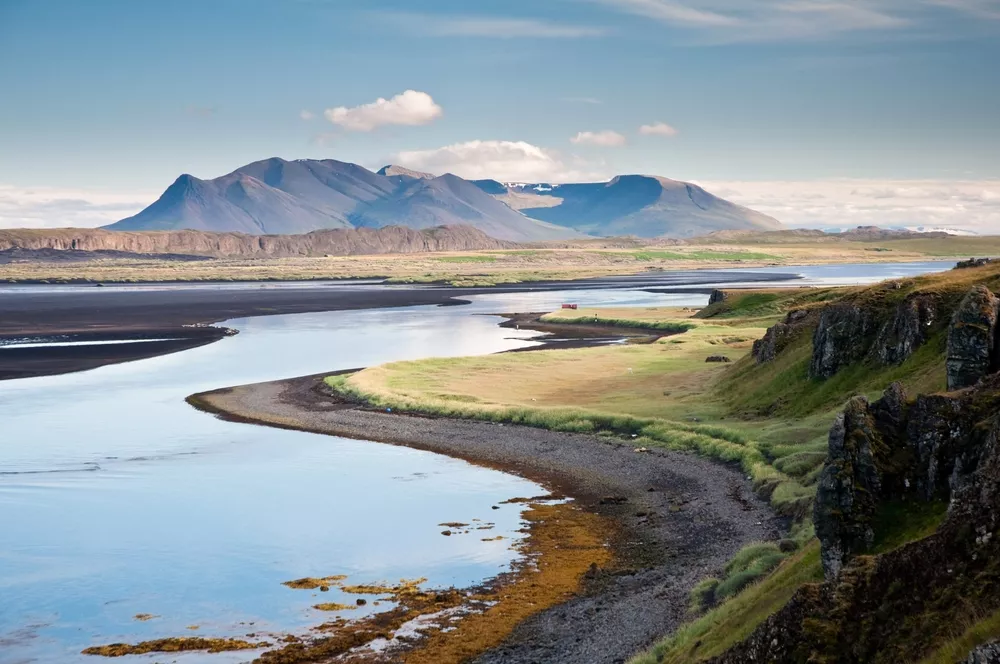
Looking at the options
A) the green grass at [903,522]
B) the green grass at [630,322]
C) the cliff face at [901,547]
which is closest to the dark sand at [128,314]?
the green grass at [630,322]

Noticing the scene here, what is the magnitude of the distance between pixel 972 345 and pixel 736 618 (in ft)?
34.4

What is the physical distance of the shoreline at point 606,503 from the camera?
80.6 ft

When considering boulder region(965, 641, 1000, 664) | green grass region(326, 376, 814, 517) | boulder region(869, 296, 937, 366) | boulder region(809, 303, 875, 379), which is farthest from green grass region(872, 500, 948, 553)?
boulder region(809, 303, 875, 379)

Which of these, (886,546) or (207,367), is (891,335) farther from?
(207,367)

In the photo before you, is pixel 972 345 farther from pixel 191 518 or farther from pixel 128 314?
pixel 128 314

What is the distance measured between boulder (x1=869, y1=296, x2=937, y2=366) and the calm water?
55.4ft

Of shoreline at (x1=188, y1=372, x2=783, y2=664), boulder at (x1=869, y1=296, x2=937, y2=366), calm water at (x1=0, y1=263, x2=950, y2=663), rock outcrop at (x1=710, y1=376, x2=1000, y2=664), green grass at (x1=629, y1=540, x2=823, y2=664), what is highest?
boulder at (x1=869, y1=296, x2=937, y2=366)

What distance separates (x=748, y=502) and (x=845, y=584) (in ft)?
74.4

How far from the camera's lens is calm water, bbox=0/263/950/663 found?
27859 mm

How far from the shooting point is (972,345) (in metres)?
24.7

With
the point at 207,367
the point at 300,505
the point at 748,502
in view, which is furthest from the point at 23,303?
the point at 748,502

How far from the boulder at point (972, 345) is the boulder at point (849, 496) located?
793cm

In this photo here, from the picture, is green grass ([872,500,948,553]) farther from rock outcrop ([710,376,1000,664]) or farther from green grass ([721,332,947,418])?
green grass ([721,332,947,418])

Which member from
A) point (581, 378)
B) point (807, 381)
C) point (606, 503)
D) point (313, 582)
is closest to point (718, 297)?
point (581, 378)
